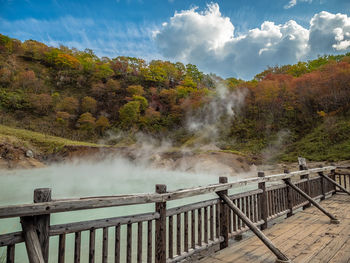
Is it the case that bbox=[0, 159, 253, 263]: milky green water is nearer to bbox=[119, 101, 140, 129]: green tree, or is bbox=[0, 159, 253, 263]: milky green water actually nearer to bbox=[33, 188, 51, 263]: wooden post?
bbox=[33, 188, 51, 263]: wooden post

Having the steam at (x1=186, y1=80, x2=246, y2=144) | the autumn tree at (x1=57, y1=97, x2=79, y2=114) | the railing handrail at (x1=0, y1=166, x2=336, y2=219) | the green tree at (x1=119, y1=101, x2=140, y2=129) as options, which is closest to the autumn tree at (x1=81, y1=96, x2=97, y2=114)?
the autumn tree at (x1=57, y1=97, x2=79, y2=114)

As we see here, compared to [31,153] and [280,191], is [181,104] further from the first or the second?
[280,191]

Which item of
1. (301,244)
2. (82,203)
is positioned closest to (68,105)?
(82,203)

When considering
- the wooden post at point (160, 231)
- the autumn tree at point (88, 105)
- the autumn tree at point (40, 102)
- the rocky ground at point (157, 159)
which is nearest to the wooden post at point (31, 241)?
the wooden post at point (160, 231)

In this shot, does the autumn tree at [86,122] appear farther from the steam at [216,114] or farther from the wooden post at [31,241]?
the wooden post at [31,241]

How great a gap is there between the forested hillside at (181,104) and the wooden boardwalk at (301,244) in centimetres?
1638

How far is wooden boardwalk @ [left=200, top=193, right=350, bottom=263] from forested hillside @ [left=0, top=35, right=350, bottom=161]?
1638cm

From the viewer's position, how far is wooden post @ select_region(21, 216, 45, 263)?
5.92 ft

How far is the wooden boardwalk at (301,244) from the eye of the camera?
3.31 meters

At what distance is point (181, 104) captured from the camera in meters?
41.7

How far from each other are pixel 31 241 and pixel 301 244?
420 cm

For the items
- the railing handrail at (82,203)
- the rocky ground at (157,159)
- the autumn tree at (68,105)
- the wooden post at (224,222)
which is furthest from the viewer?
the autumn tree at (68,105)

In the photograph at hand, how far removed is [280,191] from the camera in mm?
5730

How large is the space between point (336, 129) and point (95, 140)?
35.7 metres
